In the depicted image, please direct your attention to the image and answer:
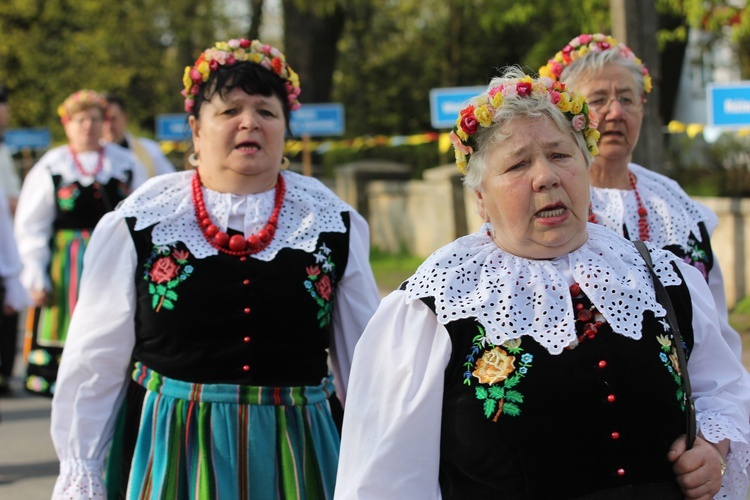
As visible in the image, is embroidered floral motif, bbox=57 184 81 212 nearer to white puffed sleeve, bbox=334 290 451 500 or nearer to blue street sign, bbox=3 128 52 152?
white puffed sleeve, bbox=334 290 451 500

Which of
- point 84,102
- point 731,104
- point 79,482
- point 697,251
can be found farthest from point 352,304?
point 731,104

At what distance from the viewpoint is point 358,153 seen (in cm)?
2153

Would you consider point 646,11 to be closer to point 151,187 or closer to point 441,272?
point 151,187

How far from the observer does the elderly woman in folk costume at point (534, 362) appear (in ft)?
7.89

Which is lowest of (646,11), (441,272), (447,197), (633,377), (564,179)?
(447,197)

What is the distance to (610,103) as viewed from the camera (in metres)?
3.73

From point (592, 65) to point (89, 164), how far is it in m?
4.29

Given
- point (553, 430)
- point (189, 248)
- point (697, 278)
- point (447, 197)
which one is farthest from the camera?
point (447, 197)

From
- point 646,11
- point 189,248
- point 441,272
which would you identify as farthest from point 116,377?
point 646,11

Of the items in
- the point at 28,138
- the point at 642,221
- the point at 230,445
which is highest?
the point at 642,221

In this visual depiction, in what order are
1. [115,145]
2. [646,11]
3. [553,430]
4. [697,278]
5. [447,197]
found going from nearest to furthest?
[553,430], [697,278], [646,11], [115,145], [447,197]

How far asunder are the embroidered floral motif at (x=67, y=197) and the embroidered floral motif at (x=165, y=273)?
12.4 feet

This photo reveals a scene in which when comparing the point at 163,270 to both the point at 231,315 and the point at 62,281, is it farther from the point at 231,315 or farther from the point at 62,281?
the point at 62,281

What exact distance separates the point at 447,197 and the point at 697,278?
11.5 m
